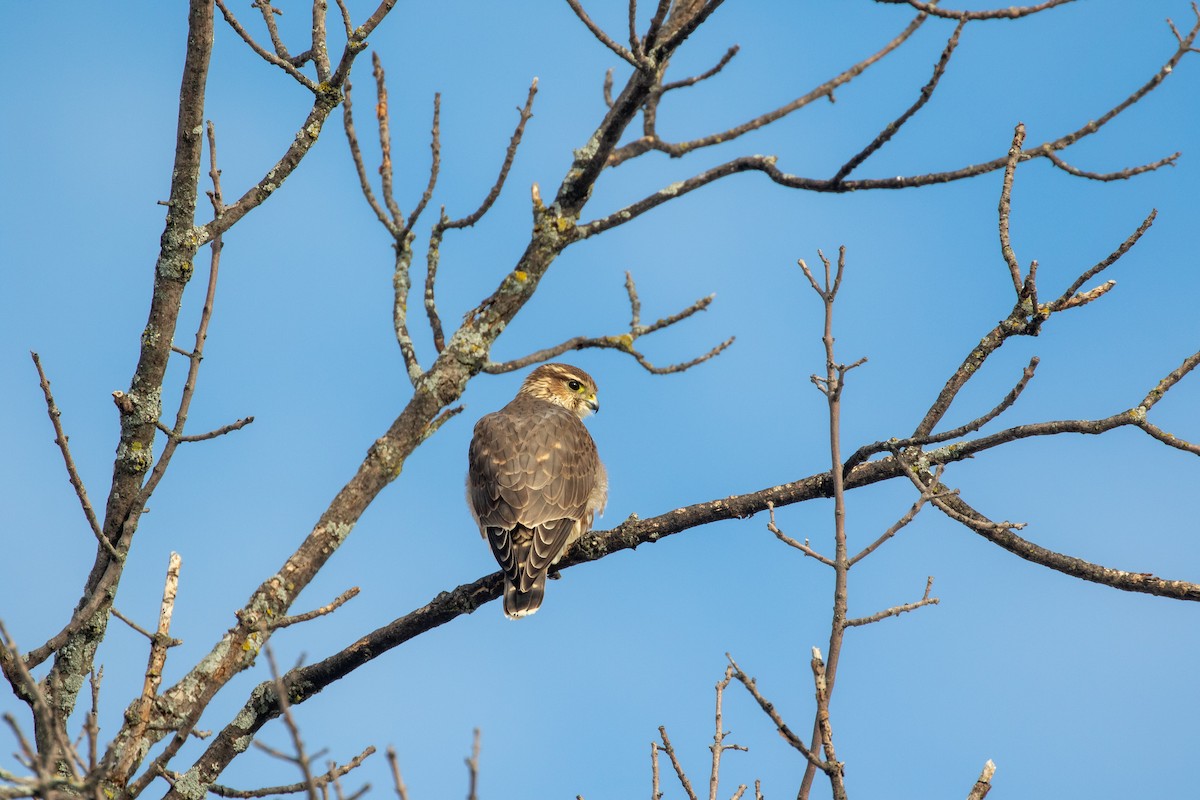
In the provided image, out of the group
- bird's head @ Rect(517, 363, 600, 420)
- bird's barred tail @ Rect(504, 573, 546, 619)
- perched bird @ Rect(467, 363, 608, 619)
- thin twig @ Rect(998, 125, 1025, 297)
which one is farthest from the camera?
bird's head @ Rect(517, 363, 600, 420)

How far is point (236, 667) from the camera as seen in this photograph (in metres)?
4.79

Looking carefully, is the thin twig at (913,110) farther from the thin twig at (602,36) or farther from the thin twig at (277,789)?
the thin twig at (277,789)

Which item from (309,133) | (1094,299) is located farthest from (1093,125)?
(309,133)

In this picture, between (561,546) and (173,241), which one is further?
(561,546)

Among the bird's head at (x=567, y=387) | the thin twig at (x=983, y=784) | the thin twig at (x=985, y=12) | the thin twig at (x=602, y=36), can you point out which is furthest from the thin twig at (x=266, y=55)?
the bird's head at (x=567, y=387)

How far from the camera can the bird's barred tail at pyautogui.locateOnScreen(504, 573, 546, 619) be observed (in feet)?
20.0

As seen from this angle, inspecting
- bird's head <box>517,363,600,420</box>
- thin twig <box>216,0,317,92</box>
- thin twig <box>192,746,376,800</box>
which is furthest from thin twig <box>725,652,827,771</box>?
bird's head <box>517,363,600,420</box>

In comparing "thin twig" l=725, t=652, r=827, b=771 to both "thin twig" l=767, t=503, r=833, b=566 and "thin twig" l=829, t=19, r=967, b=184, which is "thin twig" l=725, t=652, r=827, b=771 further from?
"thin twig" l=829, t=19, r=967, b=184

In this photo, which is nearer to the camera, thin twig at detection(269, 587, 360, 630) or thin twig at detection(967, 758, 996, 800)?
thin twig at detection(967, 758, 996, 800)

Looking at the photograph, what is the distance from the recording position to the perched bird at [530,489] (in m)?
6.31

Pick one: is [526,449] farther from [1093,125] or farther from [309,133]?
Result: [1093,125]

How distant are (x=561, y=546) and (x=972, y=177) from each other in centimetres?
292

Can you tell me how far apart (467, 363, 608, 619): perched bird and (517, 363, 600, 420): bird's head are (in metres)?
0.92

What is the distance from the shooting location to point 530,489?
6.85 metres
